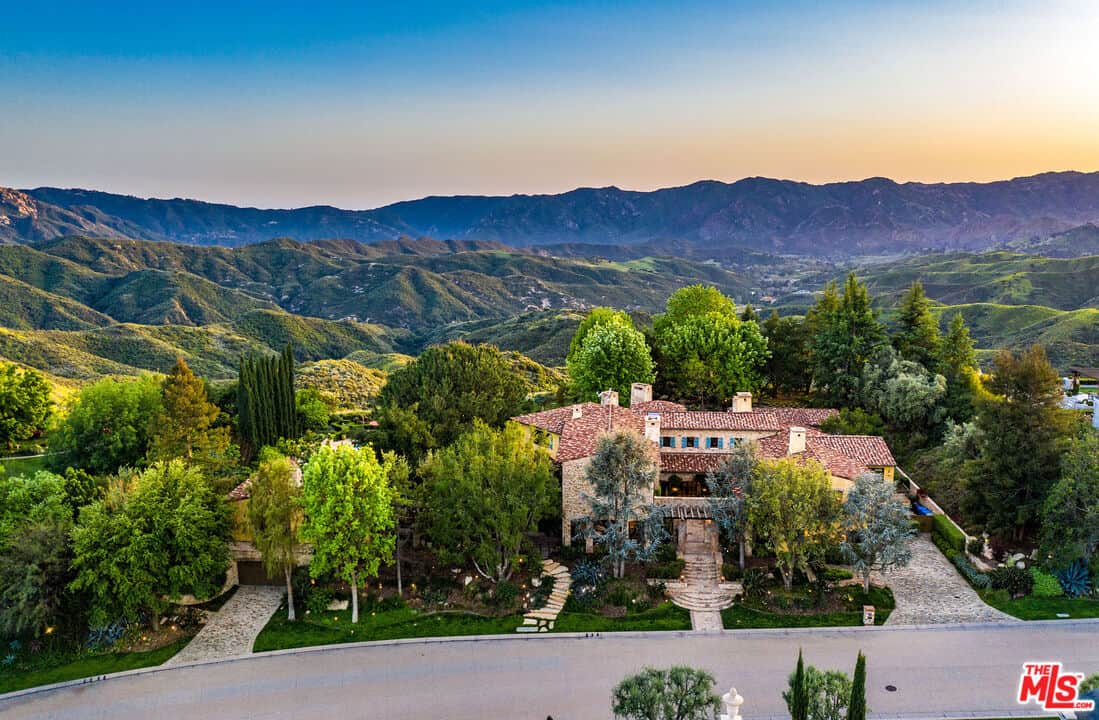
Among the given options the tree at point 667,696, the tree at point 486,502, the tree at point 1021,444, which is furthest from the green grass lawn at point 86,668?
the tree at point 1021,444

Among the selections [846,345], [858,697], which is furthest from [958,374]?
[858,697]

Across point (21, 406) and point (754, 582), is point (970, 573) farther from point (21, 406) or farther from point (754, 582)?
point (21, 406)

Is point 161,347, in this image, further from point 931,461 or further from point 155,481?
point 931,461

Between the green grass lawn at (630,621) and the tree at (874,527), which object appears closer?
the green grass lawn at (630,621)

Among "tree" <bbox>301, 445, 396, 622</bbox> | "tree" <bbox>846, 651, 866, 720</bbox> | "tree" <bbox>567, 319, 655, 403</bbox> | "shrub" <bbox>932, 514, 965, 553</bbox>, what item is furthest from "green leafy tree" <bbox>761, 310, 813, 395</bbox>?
"tree" <bbox>846, 651, 866, 720</bbox>

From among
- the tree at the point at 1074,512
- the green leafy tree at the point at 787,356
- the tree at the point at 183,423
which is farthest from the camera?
the green leafy tree at the point at 787,356

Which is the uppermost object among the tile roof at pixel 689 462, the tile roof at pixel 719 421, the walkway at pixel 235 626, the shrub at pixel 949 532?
the tile roof at pixel 719 421

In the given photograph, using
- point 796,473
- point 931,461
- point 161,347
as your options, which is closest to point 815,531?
point 796,473

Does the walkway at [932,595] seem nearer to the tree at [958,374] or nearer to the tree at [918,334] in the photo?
the tree at [958,374]
